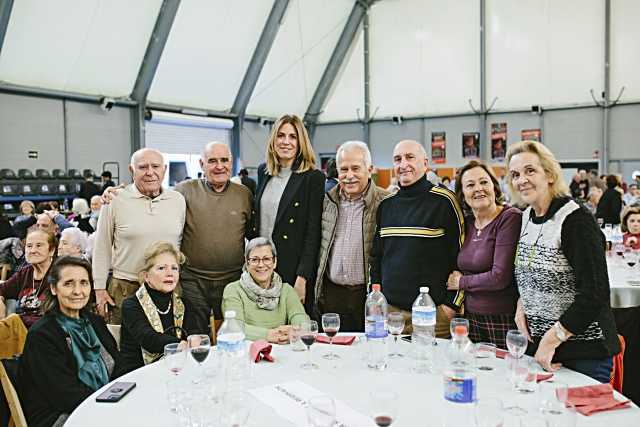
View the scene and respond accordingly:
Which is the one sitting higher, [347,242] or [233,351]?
[347,242]

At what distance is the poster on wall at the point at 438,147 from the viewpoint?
16234 millimetres

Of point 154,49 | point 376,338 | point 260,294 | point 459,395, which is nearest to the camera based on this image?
point 459,395

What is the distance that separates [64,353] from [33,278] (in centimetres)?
168

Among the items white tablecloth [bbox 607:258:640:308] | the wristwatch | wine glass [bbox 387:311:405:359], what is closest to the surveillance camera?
white tablecloth [bbox 607:258:640:308]

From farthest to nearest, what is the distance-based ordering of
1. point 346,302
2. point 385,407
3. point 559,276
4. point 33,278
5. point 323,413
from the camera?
point 33,278 < point 346,302 < point 559,276 < point 385,407 < point 323,413

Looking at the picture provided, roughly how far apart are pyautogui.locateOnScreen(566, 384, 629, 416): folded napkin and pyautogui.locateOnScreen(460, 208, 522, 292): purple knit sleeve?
31.7 inches

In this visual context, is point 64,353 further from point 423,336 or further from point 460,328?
point 460,328

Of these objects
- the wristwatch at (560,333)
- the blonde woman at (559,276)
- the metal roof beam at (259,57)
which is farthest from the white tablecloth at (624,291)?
the metal roof beam at (259,57)

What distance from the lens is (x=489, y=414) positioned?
65.1 inches

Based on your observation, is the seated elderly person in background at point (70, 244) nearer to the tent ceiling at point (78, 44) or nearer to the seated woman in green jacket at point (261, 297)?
the seated woman in green jacket at point (261, 297)

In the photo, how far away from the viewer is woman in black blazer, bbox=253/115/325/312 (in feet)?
12.0

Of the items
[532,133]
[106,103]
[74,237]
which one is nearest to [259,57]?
[106,103]

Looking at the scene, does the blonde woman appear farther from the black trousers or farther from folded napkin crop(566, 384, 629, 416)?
the black trousers

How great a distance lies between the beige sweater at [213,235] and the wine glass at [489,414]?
2.31m
